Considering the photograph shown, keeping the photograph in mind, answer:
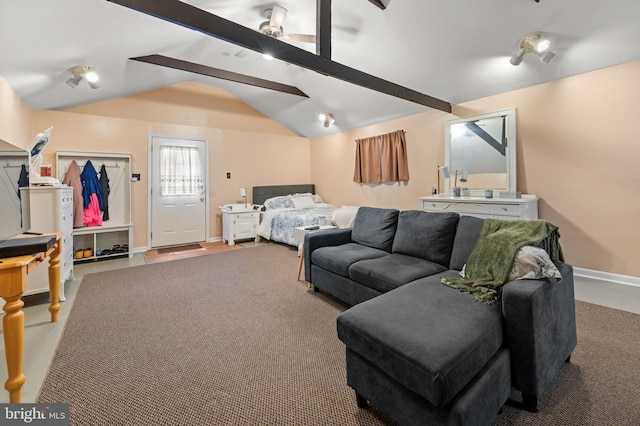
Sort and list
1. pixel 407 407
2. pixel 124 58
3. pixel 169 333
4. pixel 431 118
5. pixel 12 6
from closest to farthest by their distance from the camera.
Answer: pixel 407 407 → pixel 12 6 → pixel 169 333 → pixel 124 58 → pixel 431 118

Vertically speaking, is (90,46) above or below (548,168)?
above

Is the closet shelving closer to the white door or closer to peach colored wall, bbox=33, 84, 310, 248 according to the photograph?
peach colored wall, bbox=33, 84, 310, 248

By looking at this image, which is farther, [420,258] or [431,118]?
[431,118]

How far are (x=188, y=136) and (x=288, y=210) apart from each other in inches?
97.6

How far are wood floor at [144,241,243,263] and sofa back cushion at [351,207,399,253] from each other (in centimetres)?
303

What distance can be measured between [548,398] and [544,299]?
0.56 m

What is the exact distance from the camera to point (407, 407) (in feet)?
4.00

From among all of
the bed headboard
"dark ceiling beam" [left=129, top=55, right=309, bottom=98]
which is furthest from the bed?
"dark ceiling beam" [left=129, top=55, right=309, bottom=98]

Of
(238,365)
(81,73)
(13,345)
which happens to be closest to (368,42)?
(81,73)

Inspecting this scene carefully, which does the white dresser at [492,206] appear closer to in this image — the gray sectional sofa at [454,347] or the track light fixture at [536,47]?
the track light fixture at [536,47]

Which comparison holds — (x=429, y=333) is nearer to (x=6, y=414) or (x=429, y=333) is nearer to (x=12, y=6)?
(x=6, y=414)

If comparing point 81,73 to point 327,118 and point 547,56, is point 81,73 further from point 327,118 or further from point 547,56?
point 547,56

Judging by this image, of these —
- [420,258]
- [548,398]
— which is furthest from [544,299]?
[420,258]

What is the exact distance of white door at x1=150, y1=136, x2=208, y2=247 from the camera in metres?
5.39
